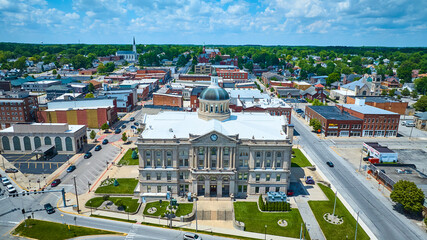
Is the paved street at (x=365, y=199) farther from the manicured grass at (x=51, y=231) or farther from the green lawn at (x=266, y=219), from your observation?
the manicured grass at (x=51, y=231)

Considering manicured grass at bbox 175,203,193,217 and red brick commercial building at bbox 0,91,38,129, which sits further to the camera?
red brick commercial building at bbox 0,91,38,129

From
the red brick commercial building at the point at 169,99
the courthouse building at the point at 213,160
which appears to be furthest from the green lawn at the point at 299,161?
the red brick commercial building at the point at 169,99

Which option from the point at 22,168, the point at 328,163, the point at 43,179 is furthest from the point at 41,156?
the point at 328,163

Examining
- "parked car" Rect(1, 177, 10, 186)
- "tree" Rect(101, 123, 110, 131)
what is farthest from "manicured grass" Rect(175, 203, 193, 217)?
"tree" Rect(101, 123, 110, 131)

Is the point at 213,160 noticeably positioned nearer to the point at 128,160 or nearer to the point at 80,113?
the point at 128,160

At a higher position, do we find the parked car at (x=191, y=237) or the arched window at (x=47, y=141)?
the arched window at (x=47, y=141)

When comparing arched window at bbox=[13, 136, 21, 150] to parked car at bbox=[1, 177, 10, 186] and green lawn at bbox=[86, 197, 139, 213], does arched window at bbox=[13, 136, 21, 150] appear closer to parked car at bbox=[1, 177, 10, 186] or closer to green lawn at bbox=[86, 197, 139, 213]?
parked car at bbox=[1, 177, 10, 186]

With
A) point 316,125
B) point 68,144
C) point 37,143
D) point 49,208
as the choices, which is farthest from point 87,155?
point 316,125
